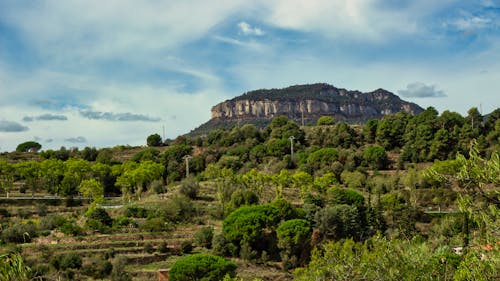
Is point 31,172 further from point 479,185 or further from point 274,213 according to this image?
point 479,185

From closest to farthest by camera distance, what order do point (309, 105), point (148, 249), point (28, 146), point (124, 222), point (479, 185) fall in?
point (479, 185)
point (148, 249)
point (124, 222)
point (28, 146)
point (309, 105)

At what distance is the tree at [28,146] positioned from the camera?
3027 inches

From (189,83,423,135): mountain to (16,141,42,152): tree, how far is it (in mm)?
46485

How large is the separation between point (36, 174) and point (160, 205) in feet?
47.4

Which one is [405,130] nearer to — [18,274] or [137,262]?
[137,262]

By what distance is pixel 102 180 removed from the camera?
51750 millimetres

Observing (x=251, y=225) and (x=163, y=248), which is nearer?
(x=163, y=248)

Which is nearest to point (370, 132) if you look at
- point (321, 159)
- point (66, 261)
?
point (321, 159)

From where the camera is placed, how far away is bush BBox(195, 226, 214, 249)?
31719 mm

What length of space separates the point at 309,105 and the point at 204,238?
106 meters

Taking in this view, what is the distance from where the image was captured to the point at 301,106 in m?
136

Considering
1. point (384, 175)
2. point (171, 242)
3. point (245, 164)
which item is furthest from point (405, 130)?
point (171, 242)

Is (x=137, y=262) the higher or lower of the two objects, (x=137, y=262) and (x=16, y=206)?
the lower

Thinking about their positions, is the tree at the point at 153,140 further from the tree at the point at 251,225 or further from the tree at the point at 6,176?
the tree at the point at 251,225
